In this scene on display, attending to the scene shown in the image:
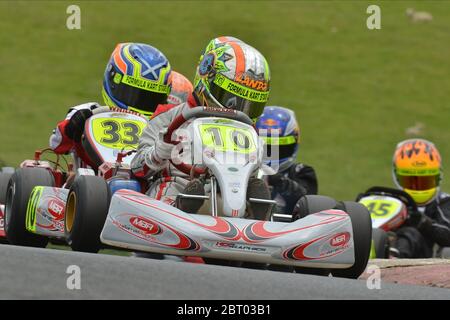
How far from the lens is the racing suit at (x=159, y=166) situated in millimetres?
7359

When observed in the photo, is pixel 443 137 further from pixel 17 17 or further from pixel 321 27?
pixel 17 17

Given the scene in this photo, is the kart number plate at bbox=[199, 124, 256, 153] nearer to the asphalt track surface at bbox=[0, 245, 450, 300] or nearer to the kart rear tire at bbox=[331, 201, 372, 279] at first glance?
the kart rear tire at bbox=[331, 201, 372, 279]

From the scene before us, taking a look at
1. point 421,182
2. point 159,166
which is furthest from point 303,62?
point 159,166

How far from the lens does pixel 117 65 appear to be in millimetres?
9062

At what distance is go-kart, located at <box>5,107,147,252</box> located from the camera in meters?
7.13

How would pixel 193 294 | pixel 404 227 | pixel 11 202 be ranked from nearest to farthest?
pixel 193 294, pixel 11 202, pixel 404 227

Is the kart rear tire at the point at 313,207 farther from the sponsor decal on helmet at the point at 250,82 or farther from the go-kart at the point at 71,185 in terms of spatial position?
the go-kart at the point at 71,185

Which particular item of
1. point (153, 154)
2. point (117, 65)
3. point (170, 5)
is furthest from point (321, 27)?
point (153, 154)

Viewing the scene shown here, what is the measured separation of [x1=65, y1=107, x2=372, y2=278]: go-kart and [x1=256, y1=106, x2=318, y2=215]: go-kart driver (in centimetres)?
342

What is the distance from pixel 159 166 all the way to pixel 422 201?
5.19 m

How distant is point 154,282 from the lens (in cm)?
527

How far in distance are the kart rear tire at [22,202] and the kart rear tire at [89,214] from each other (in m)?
0.89

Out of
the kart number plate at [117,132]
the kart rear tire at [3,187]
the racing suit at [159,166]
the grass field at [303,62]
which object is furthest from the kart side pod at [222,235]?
the grass field at [303,62]

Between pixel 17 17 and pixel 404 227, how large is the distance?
14.4 metres
